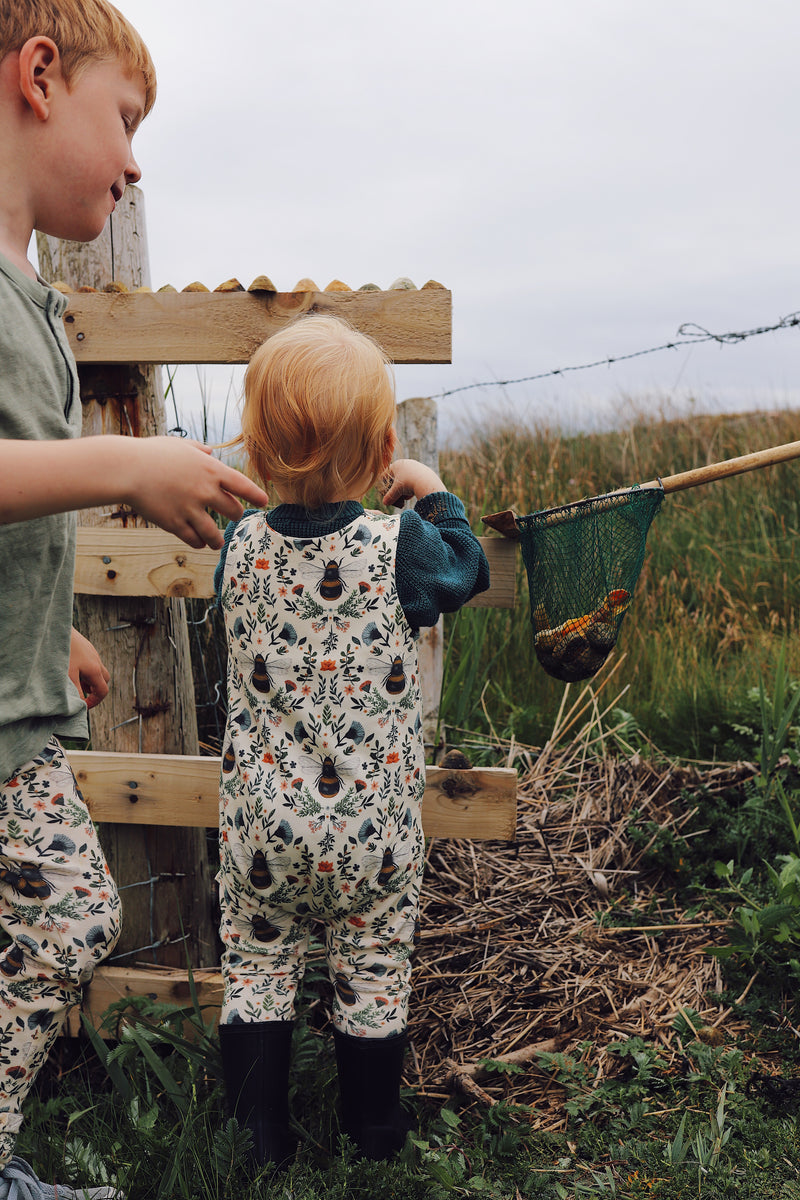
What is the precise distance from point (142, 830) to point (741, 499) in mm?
5233

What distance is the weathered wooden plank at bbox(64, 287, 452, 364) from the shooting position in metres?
2.48

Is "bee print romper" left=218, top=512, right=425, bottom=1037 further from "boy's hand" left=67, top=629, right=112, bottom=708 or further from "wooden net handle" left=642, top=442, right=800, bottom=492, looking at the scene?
"wooden net handle" left=642, top=442, right=800, bottom=492

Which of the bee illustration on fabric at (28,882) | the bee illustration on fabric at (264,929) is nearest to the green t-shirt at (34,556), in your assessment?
the bee illustration on fabric at (28,882)

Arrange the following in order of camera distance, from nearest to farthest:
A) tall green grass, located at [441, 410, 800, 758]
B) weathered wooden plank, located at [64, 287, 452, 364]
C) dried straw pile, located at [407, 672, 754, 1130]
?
1. weathered wooden plank, located at [64, 287, 452, 364]
2. dried straw pile, located at [407, 672, 754, 1130]
3. tall green grass, located at [441, 410, 800, 758]

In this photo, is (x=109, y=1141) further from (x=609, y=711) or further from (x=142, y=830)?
(x=609, y=711)

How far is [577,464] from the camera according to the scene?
7.52 m

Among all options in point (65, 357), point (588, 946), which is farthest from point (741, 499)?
point (65, 357)

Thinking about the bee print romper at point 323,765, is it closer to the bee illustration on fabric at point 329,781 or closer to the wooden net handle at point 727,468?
the bee illustration on fabric at point 329,781

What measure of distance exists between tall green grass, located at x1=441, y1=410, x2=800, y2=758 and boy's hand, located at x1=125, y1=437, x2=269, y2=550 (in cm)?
228

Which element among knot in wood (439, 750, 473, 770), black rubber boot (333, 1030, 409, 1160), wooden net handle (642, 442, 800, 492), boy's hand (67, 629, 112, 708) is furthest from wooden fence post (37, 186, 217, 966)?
wooden net handle (642, 442, 800, 492)

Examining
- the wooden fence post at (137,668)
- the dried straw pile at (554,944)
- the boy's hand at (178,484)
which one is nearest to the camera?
the boy's hand at (178,484)

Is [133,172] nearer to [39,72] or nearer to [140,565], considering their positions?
[39,72]

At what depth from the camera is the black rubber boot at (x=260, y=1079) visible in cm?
217

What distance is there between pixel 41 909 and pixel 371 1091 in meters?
0.88
